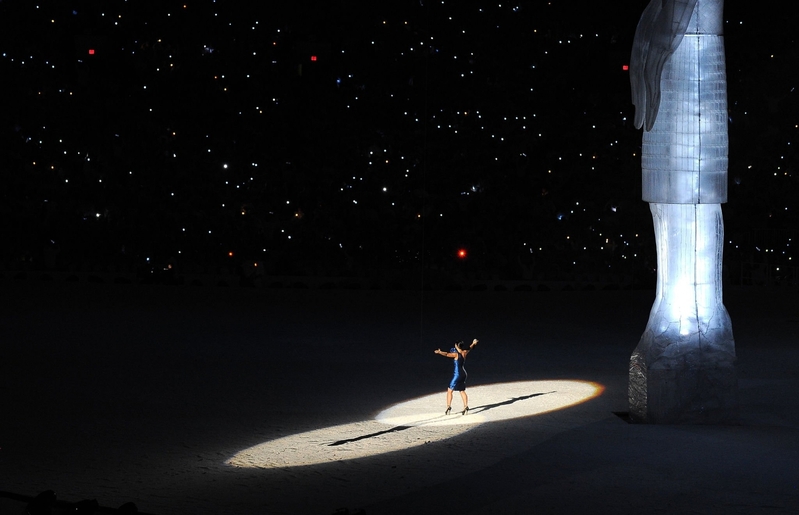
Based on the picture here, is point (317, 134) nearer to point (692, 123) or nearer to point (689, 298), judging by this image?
A: point (692, 123)

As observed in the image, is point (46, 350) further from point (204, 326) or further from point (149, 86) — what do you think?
point (149, 86)

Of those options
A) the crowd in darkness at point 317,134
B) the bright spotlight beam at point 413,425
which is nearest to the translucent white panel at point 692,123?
the bright spotlight beam at point 413,425

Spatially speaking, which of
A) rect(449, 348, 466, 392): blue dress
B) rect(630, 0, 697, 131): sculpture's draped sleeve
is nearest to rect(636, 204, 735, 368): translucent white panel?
rect(630, 0, 697, 131): sculpture's draped sleeve

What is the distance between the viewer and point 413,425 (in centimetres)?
1287

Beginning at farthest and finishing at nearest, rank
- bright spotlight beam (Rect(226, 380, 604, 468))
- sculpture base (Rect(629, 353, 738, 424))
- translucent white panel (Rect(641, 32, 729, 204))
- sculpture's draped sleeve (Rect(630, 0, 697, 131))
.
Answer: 1. translucent white panel (Rect(641, 32, 729, 204))
2. sculpture base (Rect(629, 353, 738, 424))
3. sculpture's draped sleeve (Rect(630, 0, 697, 131))
4. bright spotlight beam (Rect(226, 380, 604, 468))

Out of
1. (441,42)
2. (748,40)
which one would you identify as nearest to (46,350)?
(441,42)

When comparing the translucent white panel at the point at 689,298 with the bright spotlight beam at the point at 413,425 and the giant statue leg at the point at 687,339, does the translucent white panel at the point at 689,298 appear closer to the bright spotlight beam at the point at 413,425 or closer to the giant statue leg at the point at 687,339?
the giant statue leg at the point at 687,339

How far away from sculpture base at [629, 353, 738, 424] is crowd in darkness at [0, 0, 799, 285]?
19.2 m

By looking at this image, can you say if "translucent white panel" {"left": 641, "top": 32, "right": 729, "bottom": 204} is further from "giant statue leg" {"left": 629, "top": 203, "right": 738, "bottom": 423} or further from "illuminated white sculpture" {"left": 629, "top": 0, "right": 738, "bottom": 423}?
"giant statue leg" {"left": 629, "top": 203, "right": 738, "bottom": 423}

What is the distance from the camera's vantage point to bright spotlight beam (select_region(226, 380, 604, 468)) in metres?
11.2

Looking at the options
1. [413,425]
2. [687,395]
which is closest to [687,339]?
[687,395]

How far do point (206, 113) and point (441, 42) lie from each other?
792 cm

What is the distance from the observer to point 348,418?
13344mm

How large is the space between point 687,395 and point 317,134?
70.0ft
